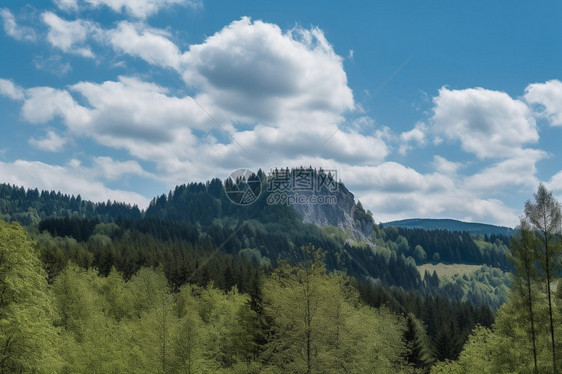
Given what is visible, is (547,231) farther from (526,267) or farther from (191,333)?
(191,333)

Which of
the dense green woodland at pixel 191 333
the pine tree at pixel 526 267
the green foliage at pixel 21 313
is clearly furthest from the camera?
the pine tree at pixel 526 267

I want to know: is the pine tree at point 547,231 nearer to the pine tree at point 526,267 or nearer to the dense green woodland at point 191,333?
the pine tree at point 526,267

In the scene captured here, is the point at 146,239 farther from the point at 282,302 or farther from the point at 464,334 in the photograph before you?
the point at 282,302


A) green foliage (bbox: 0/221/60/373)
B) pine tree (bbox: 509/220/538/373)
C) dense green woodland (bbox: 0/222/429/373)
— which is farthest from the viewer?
pine tree (bbox: 509/220/538/373)

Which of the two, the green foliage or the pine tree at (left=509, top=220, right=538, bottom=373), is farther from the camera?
the pine tree at (left=509, top=220, right=538, bottom=373)

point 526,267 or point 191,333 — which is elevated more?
point 526,267

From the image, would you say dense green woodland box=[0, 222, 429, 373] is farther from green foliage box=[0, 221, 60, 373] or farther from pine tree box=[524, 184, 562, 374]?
pine tree box=[524, 184, 562, 374]

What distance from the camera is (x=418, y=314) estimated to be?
119688 mm

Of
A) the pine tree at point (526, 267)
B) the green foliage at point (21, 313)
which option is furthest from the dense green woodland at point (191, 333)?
the pine tree at point (526, 267)

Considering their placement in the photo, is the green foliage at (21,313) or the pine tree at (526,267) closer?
the green foliage at (21,313)

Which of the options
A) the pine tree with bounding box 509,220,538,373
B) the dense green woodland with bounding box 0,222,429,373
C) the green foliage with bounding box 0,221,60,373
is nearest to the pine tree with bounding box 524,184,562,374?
the pine tree with bounding box 509,220,538,373

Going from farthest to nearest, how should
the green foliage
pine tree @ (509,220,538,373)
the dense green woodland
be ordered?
pine tree @ (509,220,538,373) → the dense green woodland → the green foliage

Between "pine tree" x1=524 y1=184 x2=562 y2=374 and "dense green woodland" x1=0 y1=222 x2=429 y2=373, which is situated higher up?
"pine tree" x1=524 y1=184 x2=562 y2=374

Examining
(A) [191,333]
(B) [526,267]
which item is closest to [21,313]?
(A) [191,333]
